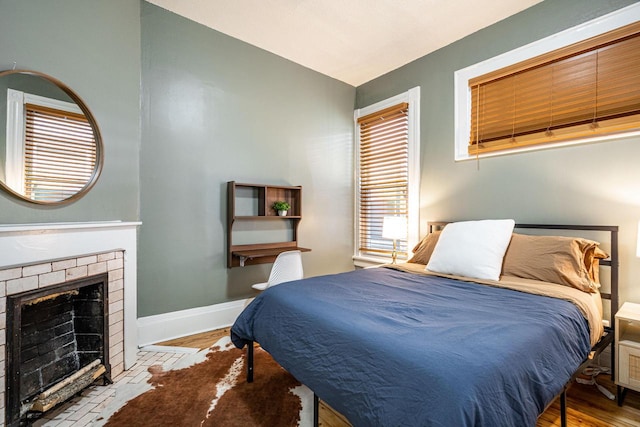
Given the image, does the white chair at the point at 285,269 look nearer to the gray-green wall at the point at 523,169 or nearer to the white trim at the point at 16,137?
the gray-green wall at the point at 523,169

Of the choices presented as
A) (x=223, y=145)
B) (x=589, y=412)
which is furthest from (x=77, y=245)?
(x=589, y=412)

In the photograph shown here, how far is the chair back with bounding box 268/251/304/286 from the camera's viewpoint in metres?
2.66

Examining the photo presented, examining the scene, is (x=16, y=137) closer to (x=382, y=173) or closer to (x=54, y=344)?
(x=54, y=344)

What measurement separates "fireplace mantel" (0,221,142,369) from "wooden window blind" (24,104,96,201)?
24cm

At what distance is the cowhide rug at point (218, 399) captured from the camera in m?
1.63

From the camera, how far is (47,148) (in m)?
1.88

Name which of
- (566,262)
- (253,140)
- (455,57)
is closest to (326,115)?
(253,140)

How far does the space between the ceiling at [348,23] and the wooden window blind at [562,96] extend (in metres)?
0.56

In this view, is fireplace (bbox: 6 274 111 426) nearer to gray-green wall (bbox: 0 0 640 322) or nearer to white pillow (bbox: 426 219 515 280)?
A: gray-green wall (bbox: 0 0 640 322)

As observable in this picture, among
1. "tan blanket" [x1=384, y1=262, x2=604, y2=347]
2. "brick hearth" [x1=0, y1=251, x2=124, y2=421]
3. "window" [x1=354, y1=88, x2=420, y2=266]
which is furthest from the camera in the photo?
"window" [x1=354, y1=88, x2=420, y2=266]

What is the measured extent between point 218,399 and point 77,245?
4.29ft

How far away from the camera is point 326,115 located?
3.87 metres

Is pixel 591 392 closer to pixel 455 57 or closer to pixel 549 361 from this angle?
pixel 549 361

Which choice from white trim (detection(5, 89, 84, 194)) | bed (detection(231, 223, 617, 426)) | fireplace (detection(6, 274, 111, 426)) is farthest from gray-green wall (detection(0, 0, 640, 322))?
bed (detection(231, 223, 617, 426))
